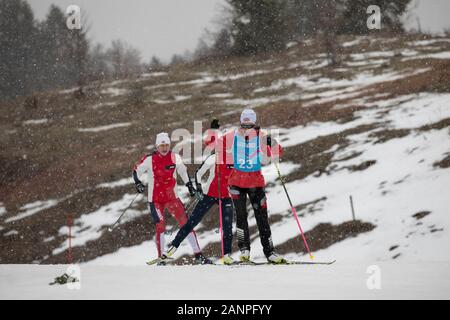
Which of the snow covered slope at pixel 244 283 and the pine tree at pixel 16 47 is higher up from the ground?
the pine tree at pixel 16 47

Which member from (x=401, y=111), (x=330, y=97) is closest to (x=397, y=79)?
(x=330, y=97)

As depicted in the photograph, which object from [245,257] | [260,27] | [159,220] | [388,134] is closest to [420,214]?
[245,257]

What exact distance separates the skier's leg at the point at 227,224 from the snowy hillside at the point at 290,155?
1.21 meters

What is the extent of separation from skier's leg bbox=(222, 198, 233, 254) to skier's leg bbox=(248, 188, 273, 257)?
1.97ft

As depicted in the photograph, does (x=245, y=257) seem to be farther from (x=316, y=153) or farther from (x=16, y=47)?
(x=16, y=47)

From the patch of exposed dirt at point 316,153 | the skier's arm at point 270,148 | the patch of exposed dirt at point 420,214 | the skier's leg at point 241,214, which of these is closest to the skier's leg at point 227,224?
the skier's leg at point 241,214

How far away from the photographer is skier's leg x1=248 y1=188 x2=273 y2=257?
793 centimetres

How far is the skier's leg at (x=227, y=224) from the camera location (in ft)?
27.3

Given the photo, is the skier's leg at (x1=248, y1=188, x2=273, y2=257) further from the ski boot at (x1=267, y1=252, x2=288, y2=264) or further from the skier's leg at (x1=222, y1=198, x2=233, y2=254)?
the skier's leg at (x1=222, y1=198, x2=233, y2=254)

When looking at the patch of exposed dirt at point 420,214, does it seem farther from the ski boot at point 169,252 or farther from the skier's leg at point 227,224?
the ski boot at point 169,252

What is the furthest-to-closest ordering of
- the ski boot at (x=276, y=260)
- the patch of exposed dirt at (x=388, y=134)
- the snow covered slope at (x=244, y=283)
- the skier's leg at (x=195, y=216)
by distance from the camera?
the patch of exposed dirt at (x=388, y=134) → the skier's leg at (x=195, y=216) → the ski boot at (x=276, y=260) → the snow covered slope at (x=244, y=283)

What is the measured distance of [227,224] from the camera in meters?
8.51

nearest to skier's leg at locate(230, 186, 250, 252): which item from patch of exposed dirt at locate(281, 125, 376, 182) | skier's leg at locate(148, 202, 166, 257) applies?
skier's leg at locate(148, 202, 166, 257)
